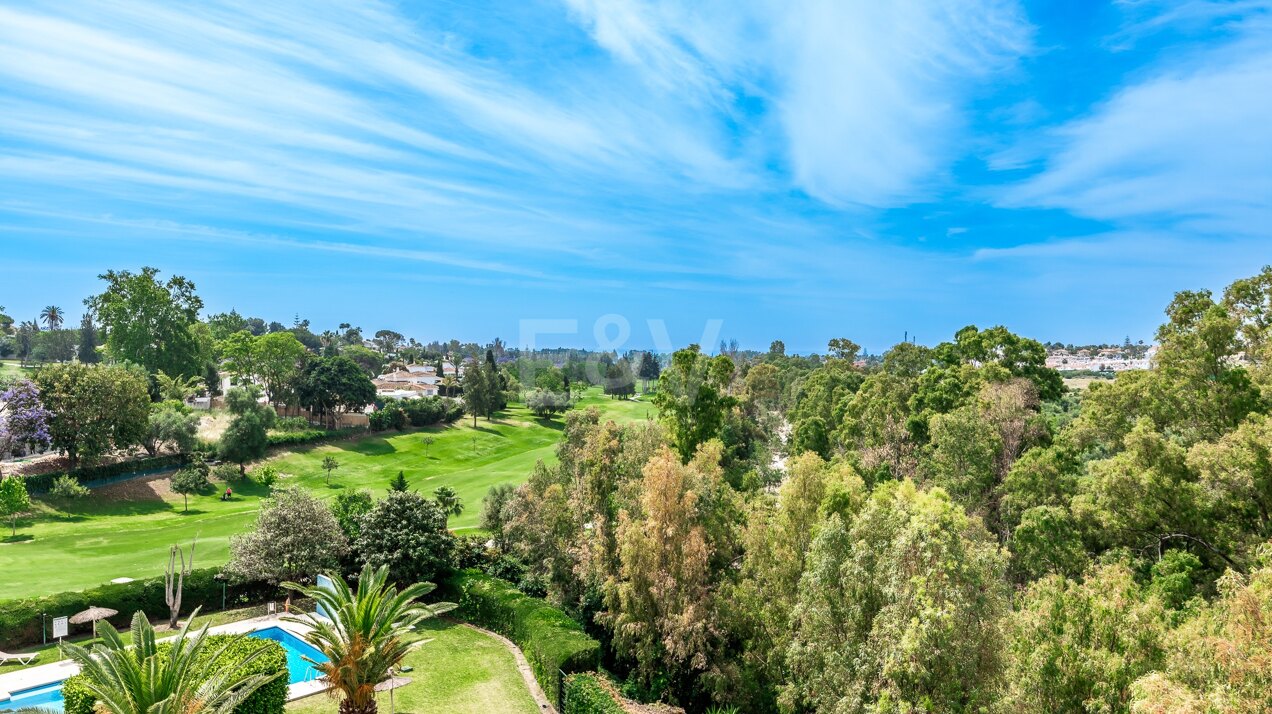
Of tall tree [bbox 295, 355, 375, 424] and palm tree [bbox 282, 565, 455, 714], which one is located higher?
tall tree [bbox 295, 355, 375, 424]

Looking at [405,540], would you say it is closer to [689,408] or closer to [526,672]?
[526,672]

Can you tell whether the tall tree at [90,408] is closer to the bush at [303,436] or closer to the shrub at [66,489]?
the shrub at [66,489]

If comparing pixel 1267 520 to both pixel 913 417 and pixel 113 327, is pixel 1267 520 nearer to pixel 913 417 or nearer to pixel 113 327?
pixel 913 417

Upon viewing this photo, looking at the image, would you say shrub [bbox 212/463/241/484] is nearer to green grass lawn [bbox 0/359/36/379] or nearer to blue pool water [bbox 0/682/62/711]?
green grass lawn [bbox 0/359/36/379]

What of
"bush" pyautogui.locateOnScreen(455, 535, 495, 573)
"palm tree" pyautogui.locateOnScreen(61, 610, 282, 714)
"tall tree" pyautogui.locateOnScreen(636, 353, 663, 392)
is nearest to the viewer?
"palm tree" pyautogui.locateOnScreen(61, 610, 282, 714)

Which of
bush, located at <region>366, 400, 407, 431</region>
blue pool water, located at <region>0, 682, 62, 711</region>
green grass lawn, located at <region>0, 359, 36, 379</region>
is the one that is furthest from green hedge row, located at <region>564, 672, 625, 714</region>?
green grass lawn, located at <region>0, 359, 36, 379</region>

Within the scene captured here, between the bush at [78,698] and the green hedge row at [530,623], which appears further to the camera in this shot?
the green hedge row at [530,623]

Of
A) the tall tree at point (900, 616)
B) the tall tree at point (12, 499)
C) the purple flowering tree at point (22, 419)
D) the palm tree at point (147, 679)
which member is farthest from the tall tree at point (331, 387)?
the tall tree at point (900, 616)

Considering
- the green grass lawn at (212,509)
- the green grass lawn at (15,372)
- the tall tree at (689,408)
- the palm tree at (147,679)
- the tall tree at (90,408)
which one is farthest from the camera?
the green grass lawn at (15,372)
